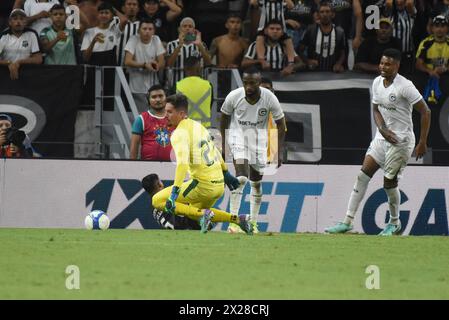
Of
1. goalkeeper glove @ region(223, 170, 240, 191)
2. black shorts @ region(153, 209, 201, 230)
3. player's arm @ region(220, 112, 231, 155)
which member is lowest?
black shorts @ region(153, 209, 201, 230)

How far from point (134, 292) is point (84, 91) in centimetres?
1074

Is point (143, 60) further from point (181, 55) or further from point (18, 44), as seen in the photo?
point (18, 44)

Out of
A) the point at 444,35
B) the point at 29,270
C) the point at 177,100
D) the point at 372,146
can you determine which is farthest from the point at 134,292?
the point at 444,35

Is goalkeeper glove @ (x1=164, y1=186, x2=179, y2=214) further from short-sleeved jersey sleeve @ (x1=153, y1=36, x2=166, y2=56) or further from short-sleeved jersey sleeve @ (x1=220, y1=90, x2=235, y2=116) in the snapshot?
short-sleeved jersey sleeve @ (x1=153, y1=36, x2=166, y2=56)

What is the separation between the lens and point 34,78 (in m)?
19.0

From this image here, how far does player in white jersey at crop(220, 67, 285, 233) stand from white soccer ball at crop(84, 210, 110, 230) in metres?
1.83

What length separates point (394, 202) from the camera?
16609 millimetres

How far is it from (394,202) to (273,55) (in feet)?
14.5

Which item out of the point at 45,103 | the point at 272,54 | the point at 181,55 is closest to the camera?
the point at 45,103

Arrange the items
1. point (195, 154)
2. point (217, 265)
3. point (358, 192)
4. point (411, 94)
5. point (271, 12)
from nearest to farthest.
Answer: point (217, 265) → point (195, 154) → point (411, 94) → point (358, 192) → point (271, 12)

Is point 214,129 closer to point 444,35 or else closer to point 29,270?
point 444,35

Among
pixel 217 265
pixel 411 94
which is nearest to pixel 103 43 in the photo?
pixel 411 94

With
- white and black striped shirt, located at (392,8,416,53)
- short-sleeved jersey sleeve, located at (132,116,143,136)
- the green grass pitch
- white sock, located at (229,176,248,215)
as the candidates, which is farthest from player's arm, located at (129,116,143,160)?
white and black striped shirt, located at (392,8,416,53)

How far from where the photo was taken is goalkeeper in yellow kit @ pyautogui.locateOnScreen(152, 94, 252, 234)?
48.1 ft
